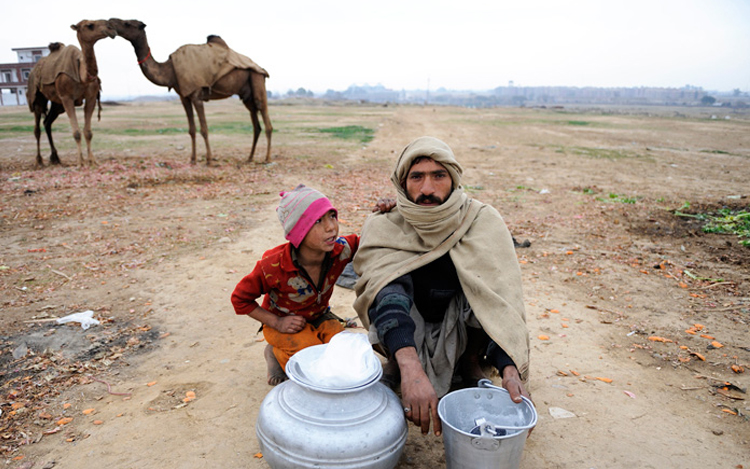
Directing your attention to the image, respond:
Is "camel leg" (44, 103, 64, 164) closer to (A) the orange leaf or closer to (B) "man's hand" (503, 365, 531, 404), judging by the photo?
(B) "man's hand" (503, 365, 531, 404)

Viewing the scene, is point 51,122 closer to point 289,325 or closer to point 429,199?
point 289,325

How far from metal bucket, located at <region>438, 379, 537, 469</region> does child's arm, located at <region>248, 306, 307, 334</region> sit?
1029 mm

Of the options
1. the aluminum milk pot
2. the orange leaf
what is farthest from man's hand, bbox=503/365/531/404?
the orange leaf

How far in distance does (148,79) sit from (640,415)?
1042 centimetres

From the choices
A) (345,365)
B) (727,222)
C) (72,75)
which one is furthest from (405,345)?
(72,75)

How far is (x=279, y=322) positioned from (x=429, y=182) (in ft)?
3.85

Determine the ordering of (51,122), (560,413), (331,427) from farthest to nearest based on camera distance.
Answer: (51,122)
(560,413)
(331,427)

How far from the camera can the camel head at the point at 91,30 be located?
8.67 m

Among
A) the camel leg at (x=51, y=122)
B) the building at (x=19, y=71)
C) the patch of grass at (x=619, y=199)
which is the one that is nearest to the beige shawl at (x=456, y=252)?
the patch of grass at (x=619, y=199)

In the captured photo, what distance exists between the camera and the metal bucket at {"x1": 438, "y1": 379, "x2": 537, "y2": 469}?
73.2 inches

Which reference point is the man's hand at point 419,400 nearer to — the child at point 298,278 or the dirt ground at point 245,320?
the dirt ground at point 245,320

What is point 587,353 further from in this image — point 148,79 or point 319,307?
point 148,79

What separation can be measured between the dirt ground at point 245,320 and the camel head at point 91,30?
8.09 feet

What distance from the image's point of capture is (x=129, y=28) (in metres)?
9.37
